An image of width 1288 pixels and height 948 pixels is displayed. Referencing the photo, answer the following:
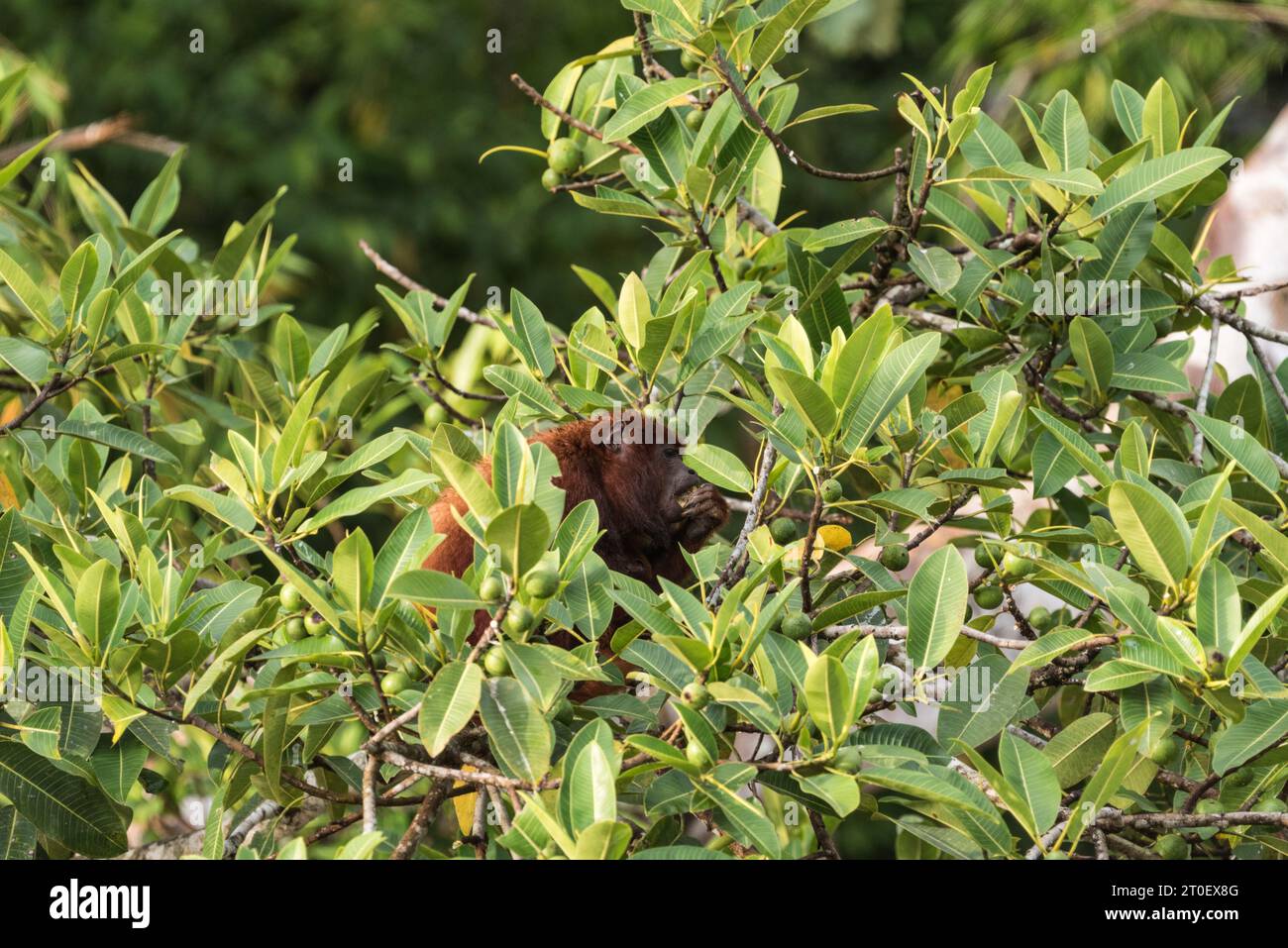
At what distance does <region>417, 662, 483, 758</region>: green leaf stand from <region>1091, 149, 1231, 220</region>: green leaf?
118cm

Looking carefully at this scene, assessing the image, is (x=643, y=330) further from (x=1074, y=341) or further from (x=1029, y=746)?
(x=1029, y=746)

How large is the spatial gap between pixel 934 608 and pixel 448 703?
1.90 ft

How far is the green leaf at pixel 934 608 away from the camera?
158 cm

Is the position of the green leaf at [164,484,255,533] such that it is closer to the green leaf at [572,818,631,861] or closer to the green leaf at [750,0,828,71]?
the green leaf at [572,818,631,861]

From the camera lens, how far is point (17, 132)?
17.9 ft

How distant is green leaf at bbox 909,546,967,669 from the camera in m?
1.58

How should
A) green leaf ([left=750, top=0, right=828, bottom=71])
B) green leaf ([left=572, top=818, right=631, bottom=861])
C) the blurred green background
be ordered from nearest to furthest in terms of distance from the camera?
green leaf ([left=572, top=818, right=631, bottom=861]), green leaf ([left=750, top=0, right=828, bottom=71]), the blurred green background

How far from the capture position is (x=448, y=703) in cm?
137

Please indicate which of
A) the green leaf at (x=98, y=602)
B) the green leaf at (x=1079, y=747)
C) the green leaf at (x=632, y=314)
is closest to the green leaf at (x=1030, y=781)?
the green leaf at (x=1079, y=747)

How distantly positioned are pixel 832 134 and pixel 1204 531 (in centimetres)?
781

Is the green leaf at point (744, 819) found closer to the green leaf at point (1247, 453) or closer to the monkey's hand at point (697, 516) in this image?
the green leaf at point (1247, 453)

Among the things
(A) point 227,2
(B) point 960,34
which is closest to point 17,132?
(A) point 227,2

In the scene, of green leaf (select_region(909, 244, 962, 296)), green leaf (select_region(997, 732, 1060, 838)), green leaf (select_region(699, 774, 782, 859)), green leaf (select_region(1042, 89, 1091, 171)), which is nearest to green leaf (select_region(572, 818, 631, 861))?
green leaf (select_region(699, 774, 782, 859))

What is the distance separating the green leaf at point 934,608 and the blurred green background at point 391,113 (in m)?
5.55
